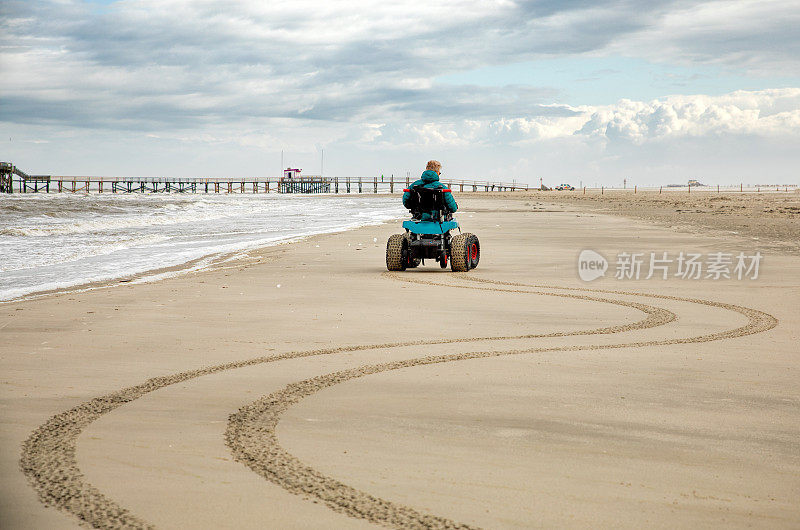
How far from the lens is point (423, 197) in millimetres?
12219

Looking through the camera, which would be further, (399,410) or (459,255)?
(459,255)

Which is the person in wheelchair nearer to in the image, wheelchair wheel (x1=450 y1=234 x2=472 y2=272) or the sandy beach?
wheelchair wheel (x1=450 y1=234 x2=472 y2=272)

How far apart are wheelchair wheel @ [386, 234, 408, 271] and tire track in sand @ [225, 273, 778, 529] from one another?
6.08m

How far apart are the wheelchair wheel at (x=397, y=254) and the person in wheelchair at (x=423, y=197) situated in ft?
1.69

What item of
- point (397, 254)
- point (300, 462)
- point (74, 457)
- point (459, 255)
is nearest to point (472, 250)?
point (459, 255)

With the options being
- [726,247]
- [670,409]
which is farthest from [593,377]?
[726,247]

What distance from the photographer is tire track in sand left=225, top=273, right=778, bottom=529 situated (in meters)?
3.05

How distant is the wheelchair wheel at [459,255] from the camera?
40.0ft

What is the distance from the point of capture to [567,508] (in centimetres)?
310

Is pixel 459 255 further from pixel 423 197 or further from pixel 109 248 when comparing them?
pixel 109 248

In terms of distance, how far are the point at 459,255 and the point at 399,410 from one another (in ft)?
25.5

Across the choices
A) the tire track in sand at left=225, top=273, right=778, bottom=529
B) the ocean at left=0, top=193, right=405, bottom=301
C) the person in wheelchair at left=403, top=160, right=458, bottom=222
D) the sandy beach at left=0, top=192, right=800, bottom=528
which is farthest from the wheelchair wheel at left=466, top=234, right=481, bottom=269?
the tire track in sand at left=225, top=273, right=778, bottom=529

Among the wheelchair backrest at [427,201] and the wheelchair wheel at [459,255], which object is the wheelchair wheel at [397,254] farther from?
the wheelchair wheel at [459,255]

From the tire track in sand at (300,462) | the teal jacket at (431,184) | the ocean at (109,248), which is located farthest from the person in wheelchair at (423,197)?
the tire track in sand at (300,462)
